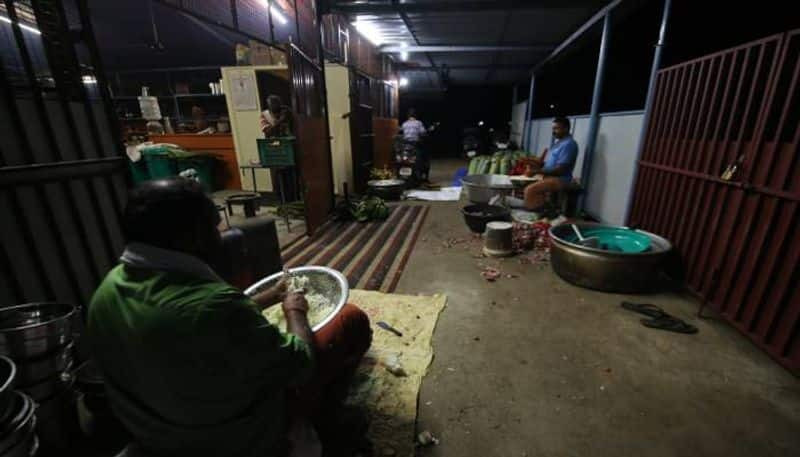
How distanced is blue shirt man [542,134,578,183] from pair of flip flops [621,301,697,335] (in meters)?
2.25

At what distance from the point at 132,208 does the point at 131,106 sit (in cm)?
1062

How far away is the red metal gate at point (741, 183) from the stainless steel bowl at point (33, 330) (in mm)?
3428

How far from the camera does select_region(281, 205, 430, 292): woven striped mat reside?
3.03 metres

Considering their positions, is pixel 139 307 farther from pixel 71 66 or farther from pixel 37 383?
pixel 71 66

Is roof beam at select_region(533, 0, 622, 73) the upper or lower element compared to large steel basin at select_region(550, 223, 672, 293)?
upper

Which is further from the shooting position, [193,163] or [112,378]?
[193,163]

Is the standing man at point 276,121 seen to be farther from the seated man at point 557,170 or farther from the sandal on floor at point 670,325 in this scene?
the sandal on floor at point 670,325

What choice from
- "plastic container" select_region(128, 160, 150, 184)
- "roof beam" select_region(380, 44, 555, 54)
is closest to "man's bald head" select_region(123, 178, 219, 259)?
"plastic container" select_region(128, 160, 150, 184)

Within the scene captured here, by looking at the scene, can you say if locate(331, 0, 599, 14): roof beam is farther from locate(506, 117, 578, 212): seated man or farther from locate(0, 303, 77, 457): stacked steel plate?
locate(0, 303, 77, 457): stacked steel plate

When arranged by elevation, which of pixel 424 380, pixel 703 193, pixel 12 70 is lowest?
pixel 424 380

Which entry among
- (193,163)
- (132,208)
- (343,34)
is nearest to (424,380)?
(132,208)

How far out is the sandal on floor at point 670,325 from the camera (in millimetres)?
2129

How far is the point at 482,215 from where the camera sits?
3914 millimetres

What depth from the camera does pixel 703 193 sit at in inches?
96.1
